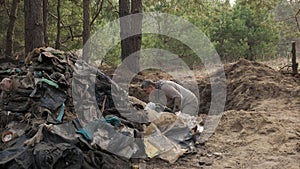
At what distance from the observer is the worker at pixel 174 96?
232 inches

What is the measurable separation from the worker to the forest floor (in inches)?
24.4

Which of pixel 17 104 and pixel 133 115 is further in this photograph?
pixel 133 115

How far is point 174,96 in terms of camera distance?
19.4 ft

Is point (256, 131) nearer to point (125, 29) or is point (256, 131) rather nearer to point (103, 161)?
point (103, 161)

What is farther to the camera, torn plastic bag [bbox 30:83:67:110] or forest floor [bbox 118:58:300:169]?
torn plastic bag [bbox 30:83:67:110]

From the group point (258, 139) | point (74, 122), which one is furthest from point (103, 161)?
point (258, 139)

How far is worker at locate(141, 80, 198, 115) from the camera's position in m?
5.90

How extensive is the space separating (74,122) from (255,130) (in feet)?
9.28

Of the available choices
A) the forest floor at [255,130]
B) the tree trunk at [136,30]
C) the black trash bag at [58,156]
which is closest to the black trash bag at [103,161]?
the black trash bag at [58,156]

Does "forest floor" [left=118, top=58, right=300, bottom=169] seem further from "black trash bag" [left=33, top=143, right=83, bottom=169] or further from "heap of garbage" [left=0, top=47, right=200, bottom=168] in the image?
"black trash bag" [left=33, top=143, right=83, bottom=169]

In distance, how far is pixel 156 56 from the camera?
18391 mm

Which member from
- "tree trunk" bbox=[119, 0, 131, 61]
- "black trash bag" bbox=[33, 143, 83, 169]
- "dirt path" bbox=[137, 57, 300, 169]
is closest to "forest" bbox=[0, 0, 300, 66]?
"tree trunk" bbox=[119, 0, 131, 61]

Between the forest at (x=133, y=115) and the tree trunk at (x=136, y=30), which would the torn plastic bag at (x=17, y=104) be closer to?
the forest at (x=133, y=115)

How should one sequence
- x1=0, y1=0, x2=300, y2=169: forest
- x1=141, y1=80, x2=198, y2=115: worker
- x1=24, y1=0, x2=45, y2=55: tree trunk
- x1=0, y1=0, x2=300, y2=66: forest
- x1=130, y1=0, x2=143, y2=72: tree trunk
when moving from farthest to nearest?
x1=0, y1=0, x2=300, y2=66: forest, x1=130, y1=0, x2=143, y2=72: tree trunk, x1=24, y1=0, x2=45, y2=55: tree trunk, x1=141, y1=80, x2=198, y2=115: worker, x1=0, y1=0, x2=300, y2=169: forest
